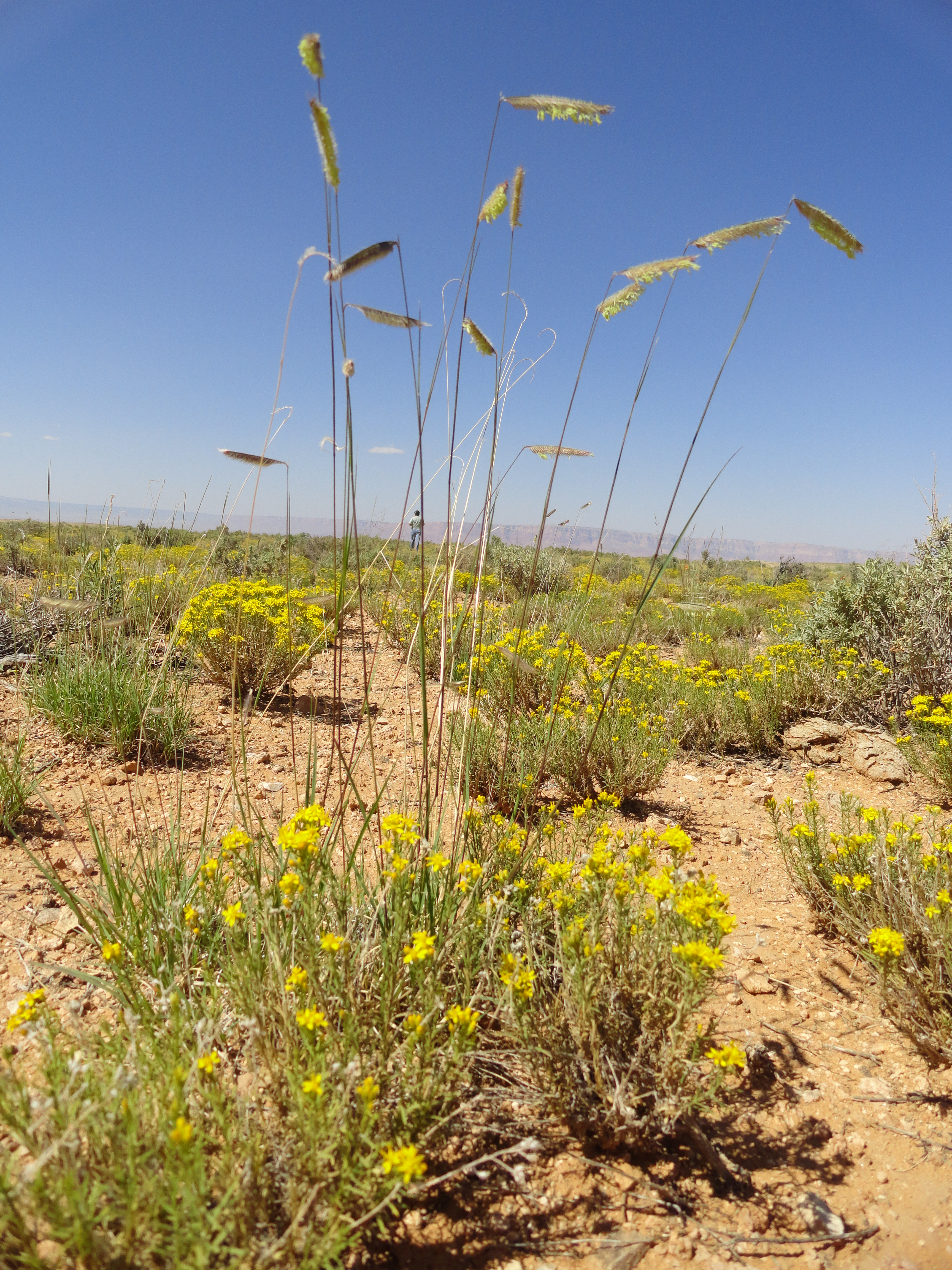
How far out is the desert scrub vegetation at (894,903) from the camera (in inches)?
74.6

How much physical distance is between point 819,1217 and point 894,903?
3.53 feet

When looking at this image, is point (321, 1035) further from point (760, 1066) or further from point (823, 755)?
point (823, 755)

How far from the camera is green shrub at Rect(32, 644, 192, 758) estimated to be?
3.47 m

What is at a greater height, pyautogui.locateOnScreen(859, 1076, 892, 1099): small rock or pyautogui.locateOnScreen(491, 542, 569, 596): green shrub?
pyautogui.locateOnScreen(491, 542, 569, 596): green shrub

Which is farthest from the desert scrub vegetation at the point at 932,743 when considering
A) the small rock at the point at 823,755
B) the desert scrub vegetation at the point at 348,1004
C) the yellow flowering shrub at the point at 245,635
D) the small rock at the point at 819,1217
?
the yellow flowering shrub at the point at 245,635

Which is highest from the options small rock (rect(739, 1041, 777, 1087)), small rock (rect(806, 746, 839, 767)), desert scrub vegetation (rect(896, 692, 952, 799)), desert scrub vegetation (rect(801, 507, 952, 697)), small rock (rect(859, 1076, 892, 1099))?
desert scrub vegetation (rect(801, 507, 952, 697))

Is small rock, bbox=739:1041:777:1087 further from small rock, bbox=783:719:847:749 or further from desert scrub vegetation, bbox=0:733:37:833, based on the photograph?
small rock, bbox=783:719:847:749

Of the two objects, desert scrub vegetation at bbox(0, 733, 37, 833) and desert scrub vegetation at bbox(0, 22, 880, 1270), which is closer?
desert scrub vegetation at bbox(0, 22, 880, 1270)

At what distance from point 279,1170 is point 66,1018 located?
0.92 m

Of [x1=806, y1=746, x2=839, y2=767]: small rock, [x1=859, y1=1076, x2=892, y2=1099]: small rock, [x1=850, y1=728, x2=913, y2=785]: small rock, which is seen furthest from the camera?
[x1=806, y1=746, x2=839, y2=767]: small rock

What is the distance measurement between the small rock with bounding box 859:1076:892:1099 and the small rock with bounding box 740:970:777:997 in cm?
37

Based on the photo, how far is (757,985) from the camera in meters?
2.21

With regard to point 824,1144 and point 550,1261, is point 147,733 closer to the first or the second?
point 550,1261

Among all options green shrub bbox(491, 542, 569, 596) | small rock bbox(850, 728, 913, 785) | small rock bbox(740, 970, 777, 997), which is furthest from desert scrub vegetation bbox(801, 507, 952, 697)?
small rock bbox(740, 970, 777, 997)
